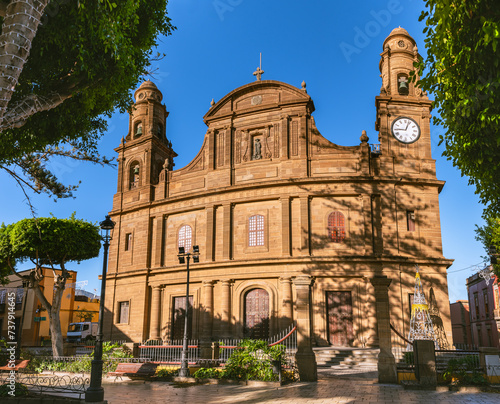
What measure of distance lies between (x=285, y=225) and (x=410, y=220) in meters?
6.42

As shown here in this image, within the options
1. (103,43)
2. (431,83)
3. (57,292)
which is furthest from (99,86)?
(57,292)

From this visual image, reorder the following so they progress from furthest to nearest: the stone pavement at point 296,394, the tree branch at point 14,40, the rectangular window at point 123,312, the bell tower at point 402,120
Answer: the rectangular window at point 123,312 < the bell tower at point 402,120 < the stone pavement at point 296,394 < the tree branch at point 14,40

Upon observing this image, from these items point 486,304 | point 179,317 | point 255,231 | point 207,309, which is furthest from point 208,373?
point 486,304

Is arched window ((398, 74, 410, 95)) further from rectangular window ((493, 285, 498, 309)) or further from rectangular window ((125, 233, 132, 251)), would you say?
rectangular window ((493, 285, 498, 309))

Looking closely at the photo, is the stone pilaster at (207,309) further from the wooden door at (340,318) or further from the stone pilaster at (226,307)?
the wooden door at (340,318)

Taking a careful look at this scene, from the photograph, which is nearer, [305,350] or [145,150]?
[305,350]

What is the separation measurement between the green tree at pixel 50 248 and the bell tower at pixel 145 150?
5203 millimetres

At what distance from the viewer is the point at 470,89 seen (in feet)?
30.0

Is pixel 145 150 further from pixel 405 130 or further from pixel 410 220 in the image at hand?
pixel 410 220

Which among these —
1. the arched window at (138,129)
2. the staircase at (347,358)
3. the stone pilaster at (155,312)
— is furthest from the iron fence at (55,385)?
the arched window at (138,129)

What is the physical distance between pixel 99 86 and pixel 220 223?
49.1 feet

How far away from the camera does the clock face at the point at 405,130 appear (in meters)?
23.9

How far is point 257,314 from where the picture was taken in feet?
77.5

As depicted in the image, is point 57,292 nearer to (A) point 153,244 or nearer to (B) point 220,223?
(A) point 153,244
